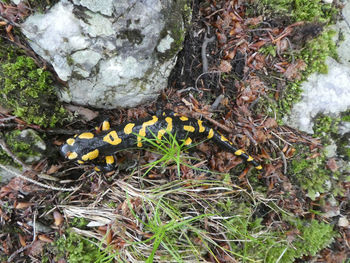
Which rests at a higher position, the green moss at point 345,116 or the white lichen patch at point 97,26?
the white lichen patch at point 97,26

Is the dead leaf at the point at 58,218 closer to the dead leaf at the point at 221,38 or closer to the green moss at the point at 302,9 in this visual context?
the dead leaf at the point at 221,38

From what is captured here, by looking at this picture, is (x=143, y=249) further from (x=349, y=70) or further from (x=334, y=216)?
(x=349, y=70)

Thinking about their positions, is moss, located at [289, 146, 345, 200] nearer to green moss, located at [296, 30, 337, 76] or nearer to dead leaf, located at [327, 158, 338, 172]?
dead leaf, located at [327, 158, 338, 172]

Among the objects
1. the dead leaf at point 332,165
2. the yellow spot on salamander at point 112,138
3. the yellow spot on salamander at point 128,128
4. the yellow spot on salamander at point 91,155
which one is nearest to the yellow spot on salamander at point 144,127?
the yellow spot on salamander at point 128,128

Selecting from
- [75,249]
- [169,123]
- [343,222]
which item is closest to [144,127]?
[169,123]

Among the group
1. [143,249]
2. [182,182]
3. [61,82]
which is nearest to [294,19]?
[182,182]

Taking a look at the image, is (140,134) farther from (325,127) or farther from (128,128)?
(325,127)
